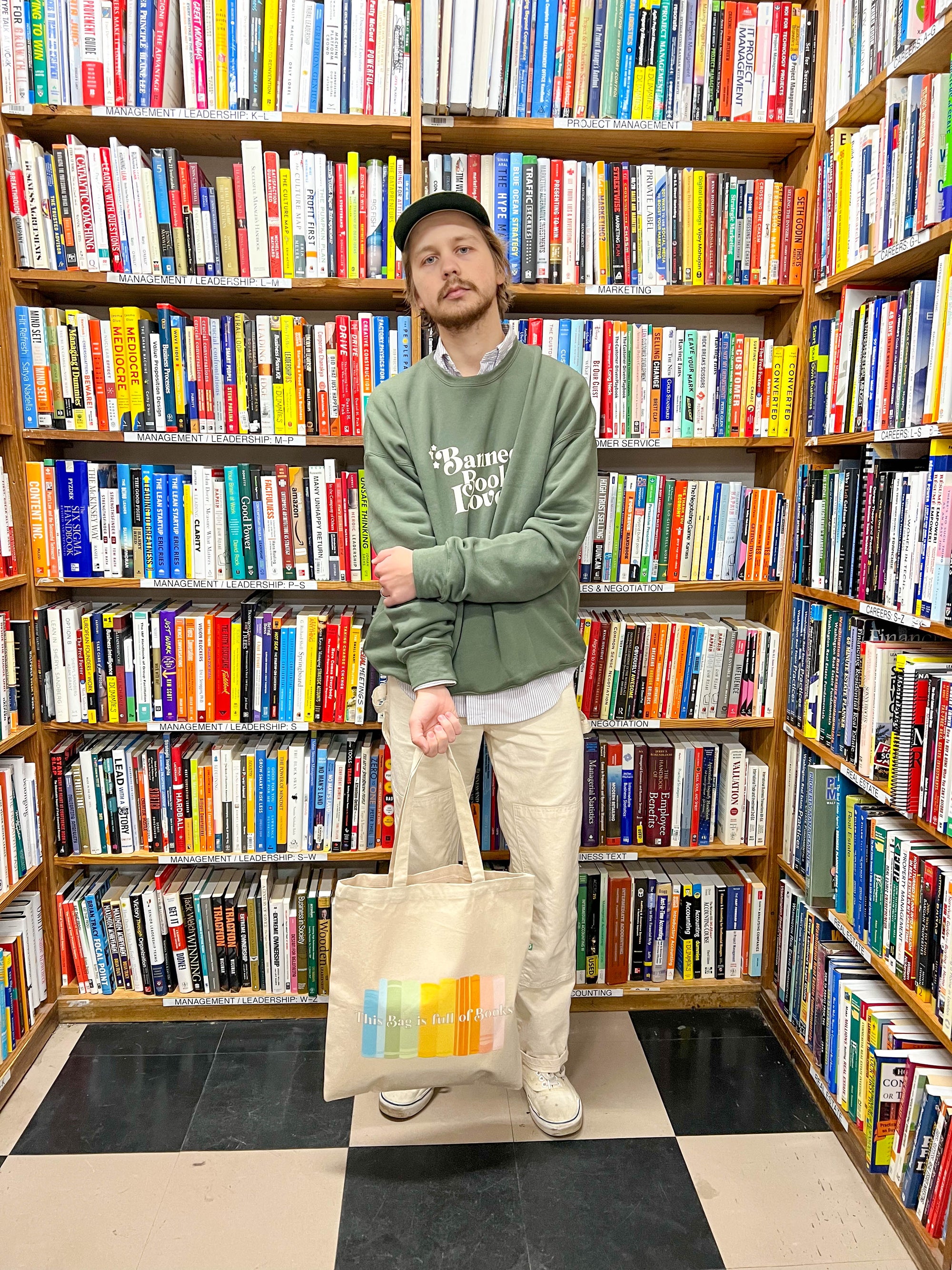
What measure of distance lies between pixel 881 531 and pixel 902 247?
528 mm

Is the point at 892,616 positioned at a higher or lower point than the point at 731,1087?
higher

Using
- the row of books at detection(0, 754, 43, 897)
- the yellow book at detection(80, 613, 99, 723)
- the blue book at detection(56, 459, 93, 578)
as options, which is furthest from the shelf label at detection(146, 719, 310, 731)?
the blue book at detection(56, 459, 93, 578)

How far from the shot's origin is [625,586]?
2102 millimetres

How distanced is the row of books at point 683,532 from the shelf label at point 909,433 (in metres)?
0.42

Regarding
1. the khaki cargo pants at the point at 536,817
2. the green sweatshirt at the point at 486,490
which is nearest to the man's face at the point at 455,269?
the green sweatshirt at the point at 486,490

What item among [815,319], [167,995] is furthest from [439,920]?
[815,319]

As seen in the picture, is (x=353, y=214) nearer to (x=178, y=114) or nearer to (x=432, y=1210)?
(x=178, y=114)

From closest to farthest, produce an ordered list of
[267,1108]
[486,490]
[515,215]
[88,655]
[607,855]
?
1. [486,490]
2. [267,1108]
3. [515,215]
4. [88,655]
5. [607,855]

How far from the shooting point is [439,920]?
151 cm

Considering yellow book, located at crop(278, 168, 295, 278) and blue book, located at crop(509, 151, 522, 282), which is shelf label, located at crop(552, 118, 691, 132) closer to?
blue book, located at crop(509, 151, 522, 282)

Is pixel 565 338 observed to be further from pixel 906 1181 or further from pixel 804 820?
pixel 906 1181

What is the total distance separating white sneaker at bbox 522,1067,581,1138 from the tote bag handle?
1.92ft

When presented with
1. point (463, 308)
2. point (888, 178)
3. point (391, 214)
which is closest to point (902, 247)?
point (888, 178)

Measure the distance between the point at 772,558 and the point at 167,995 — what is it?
1.91 meters
